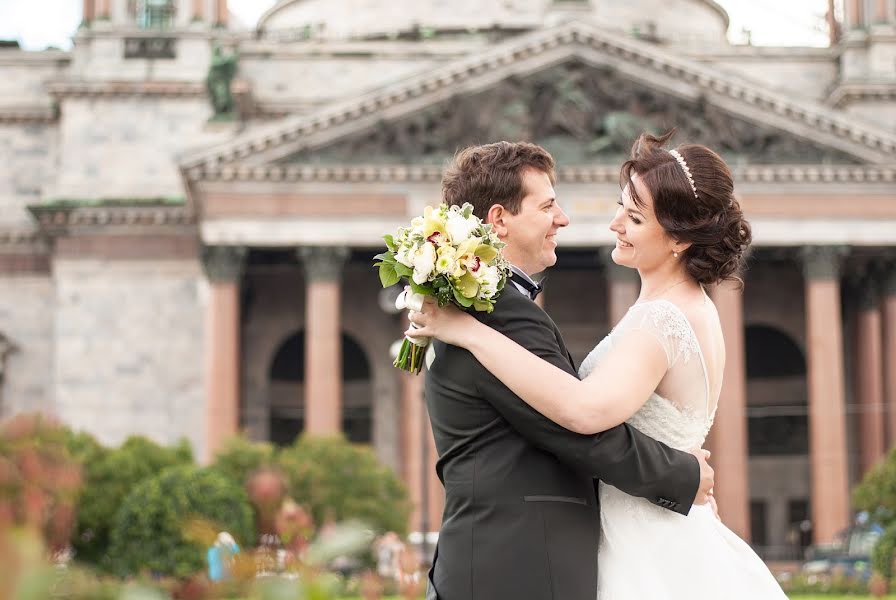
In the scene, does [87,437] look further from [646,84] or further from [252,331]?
[646,84]

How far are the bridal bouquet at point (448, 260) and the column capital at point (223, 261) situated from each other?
38620 mm

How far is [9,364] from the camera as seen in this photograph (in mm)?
52500

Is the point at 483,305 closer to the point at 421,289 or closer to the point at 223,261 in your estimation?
Answer: the point at 421,289

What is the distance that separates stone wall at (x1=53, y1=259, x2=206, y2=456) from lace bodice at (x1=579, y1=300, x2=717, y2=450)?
4371cm

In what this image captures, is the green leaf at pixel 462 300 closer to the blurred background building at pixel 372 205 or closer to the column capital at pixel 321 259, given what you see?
the blurred background building at pixel 372 205

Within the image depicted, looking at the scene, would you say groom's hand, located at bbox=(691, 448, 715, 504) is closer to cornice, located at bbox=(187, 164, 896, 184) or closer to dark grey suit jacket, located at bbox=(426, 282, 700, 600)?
dark grey suit jacket, located at bbox=(426, 282, 700, 600)

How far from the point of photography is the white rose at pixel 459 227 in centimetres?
582

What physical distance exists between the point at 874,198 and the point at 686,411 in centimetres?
4098

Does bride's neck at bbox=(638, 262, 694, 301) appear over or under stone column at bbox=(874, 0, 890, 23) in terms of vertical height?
under

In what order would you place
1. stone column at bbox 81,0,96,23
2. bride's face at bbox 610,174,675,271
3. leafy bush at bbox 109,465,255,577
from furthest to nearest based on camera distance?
stone column at bbox 81,0,96,23 < leafy bush at bbox 109,465,255,577 < bride's face at bbox 610,174,675,271

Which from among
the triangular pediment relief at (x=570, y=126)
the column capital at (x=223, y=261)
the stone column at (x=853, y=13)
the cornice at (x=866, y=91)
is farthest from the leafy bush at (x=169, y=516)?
the stone column at (x=853, y=13)

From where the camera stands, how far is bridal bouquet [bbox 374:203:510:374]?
5.76 metres

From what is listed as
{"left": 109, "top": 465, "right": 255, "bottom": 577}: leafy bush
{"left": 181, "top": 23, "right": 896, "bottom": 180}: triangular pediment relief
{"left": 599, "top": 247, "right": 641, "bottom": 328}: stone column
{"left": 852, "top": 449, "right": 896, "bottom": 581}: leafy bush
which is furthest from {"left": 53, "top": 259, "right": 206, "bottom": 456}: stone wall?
{"left": 852, "top": 449, "right": 896, "bottom": 581}: leafy bush

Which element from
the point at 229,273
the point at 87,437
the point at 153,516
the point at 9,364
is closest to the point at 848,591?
the point at 153,516
